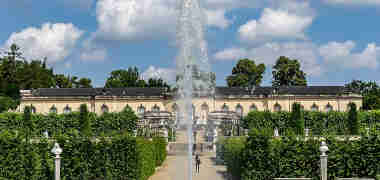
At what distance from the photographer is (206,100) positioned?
2389 inches

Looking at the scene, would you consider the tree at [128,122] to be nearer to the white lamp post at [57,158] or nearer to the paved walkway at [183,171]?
the paved walkway at [183,171]

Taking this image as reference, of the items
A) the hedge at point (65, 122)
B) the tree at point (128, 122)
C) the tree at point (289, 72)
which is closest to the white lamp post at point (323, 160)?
the hedge at point (65, 122)

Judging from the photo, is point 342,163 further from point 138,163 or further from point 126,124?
point 126,124

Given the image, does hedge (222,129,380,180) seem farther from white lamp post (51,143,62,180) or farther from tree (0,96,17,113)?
tree (0,96,17,113)

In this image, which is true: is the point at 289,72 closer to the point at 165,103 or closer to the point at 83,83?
the point at 165,103

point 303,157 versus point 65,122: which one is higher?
point 65,122

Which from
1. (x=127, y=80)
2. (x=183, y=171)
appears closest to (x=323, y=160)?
(x=183, y=171)

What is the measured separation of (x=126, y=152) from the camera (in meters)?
16.6

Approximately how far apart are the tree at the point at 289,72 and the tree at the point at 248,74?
2.67 meters

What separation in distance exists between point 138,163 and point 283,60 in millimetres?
55185

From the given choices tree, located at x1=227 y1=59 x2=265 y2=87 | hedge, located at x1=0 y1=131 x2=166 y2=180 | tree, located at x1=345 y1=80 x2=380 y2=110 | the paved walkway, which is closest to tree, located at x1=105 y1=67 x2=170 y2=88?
Result: tree, located at x1=227 y1=59 x2=265 y2=87

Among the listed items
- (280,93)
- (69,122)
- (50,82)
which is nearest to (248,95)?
(280,93)

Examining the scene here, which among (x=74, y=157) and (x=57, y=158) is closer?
(x=57, y=158)

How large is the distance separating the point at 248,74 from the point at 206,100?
43.4 ft
